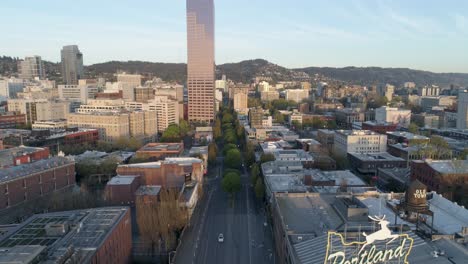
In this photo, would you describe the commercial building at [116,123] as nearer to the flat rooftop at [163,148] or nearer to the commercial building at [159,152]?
the flat rooftop at [163,148]

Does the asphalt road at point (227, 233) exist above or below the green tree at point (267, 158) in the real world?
below

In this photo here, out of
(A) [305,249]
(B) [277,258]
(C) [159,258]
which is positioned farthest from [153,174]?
(A) [305,249]

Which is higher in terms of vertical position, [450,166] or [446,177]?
[450,166]

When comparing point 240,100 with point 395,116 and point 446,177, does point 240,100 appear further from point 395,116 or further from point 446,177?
point 446,177

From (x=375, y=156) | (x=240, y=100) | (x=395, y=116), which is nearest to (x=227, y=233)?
(x=375, y=156)

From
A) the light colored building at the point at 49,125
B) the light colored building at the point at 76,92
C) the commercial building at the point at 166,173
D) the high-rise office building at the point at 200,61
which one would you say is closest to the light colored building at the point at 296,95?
the high-rise office building at the point at 200,61

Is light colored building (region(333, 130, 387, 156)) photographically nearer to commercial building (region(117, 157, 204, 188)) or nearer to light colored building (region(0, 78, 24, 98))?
commercial building (region(117, 157, 204, 188))
